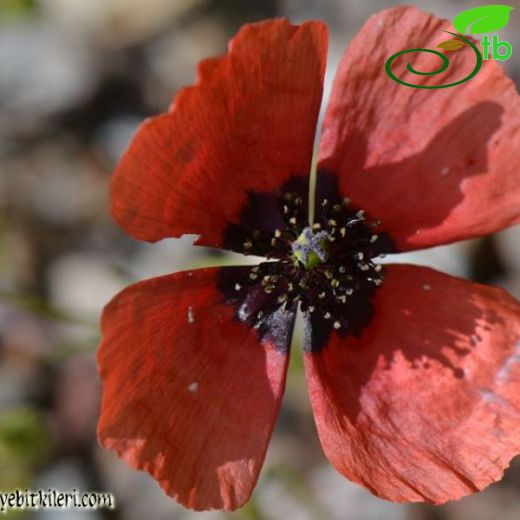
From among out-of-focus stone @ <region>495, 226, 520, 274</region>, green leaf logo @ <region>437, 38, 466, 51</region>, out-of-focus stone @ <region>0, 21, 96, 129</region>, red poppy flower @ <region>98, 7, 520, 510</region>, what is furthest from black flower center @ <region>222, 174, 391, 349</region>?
out-of-focus stone @ <region>0, 21, 96, 129</region>

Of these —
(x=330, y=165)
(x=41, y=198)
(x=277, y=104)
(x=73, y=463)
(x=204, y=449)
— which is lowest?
(x=73, y=463)

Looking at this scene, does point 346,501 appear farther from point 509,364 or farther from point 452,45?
point 452,45

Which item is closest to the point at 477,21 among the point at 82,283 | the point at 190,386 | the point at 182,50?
the point at 190,386

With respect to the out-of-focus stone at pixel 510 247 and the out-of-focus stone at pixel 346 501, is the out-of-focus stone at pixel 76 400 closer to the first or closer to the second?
the out-of-focus stone at pixel 346 501

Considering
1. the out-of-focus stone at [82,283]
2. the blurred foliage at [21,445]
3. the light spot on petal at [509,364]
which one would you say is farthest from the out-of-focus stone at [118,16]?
the light spot on petal at [509,364]

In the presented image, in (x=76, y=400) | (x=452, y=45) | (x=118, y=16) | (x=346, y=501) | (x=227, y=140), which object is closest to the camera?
(x=227, y=140)

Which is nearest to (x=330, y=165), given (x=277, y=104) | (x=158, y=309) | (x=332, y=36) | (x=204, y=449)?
(x=277, y=104)

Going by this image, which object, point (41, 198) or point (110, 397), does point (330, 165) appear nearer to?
point (110, 397)
